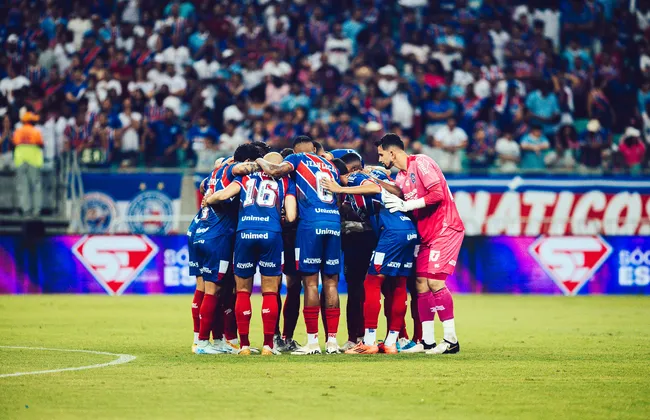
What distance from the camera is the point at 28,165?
23.1m

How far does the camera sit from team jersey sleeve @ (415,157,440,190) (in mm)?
12836

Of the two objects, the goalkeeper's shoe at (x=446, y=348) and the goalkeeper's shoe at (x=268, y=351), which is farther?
the goalkeeper's shoe at (x=446, y=348)

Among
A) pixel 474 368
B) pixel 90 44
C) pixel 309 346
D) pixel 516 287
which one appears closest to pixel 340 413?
pixel 474 368

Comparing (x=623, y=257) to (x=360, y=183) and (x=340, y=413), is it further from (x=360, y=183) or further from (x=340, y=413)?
(x=340, y=413)

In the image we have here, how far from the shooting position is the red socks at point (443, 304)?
41.6 ft

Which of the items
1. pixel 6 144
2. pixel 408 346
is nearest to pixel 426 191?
pixel 408 346

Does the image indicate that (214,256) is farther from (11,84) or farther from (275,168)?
(11,84)

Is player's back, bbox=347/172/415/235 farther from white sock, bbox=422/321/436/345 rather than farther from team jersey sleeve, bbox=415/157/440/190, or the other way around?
white sock, bbox=422/321/436/345

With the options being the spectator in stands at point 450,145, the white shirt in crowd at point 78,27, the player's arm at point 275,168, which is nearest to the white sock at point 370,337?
the player's arm at point 275,168

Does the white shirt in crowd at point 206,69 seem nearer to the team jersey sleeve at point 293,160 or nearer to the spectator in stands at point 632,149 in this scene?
the spectator in stands at point 632,149

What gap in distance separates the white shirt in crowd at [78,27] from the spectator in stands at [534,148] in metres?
11.8

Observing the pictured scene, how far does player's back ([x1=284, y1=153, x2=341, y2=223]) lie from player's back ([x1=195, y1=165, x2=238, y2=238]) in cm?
76

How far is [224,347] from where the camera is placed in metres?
13.0

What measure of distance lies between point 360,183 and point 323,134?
12487 mm
